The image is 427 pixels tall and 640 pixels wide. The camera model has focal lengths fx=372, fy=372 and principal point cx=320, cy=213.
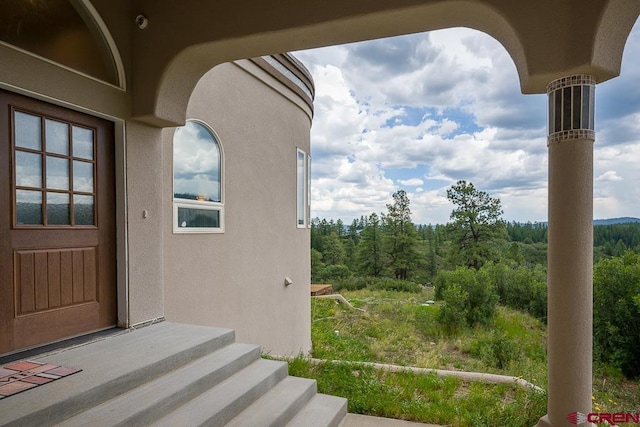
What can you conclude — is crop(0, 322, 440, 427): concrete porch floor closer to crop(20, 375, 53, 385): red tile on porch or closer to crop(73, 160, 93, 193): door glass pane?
crop(20, 375, 53, 385): red tile on porch

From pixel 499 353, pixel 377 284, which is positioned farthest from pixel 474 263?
pixel 499 353

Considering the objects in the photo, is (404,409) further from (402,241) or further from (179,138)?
(402,241)

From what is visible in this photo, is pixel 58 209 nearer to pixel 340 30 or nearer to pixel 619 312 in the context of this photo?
pixel 340 30

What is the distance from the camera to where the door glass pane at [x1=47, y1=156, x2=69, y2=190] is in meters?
3.07

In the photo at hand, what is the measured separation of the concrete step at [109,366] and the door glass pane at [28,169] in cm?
134

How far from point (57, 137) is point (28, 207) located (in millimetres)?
628

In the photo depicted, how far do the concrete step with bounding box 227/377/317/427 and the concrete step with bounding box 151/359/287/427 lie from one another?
0.16 ft

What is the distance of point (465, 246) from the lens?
78.7 feet

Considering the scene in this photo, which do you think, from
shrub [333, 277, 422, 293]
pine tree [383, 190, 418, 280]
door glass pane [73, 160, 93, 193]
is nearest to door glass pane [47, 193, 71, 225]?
door glass pane [73, 160, 93, 193]

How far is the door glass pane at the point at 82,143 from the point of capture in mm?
3252

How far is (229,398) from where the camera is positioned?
2.76 meters

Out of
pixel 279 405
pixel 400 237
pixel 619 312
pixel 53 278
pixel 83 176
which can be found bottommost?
pixel 619 312
